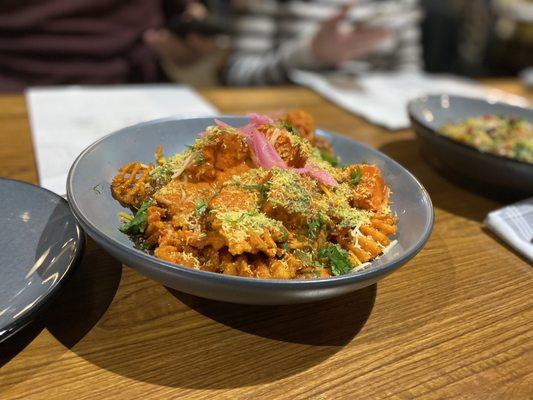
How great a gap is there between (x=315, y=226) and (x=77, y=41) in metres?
1.93

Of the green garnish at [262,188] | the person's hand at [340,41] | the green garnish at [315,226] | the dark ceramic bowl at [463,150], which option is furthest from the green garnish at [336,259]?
the person's hand at [340,41]

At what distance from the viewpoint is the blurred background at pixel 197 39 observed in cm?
217

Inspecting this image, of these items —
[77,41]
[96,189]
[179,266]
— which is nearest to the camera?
[179,266]

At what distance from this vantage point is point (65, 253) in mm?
767

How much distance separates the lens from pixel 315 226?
0.83m

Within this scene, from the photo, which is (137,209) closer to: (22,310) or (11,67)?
(22,310)

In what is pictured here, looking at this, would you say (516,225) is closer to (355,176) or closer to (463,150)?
(463,150)

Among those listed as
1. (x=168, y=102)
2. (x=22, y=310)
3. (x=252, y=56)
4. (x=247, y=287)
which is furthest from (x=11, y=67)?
(x=247, y=287)

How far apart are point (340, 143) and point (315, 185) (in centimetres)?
33

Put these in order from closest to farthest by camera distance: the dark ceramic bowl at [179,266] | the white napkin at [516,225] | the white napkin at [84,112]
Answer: the dark ceramic bowl at [179,266] < the white napkin at [516,225] < the white napkin at [84,112]

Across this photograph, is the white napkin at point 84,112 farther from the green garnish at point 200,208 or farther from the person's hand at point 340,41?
the person's hand at point 340,41

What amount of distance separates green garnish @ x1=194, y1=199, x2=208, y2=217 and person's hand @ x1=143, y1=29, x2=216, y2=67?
199cm

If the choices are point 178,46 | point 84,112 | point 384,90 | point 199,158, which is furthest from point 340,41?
point 178,46

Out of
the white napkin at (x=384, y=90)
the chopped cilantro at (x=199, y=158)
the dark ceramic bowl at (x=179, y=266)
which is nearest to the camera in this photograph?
the dark ceramic bowl at (x=179, y=266)
